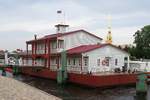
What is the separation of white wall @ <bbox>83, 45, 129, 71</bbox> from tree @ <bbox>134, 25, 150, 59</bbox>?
29.3 m

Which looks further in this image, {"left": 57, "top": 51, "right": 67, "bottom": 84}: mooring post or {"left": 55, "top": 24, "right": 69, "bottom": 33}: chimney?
{"left": 55, "top": 24, "right": 69, "bottom": 33}: chimney

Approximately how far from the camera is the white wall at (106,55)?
40250 mm

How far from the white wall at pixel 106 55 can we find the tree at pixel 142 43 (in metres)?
29.3

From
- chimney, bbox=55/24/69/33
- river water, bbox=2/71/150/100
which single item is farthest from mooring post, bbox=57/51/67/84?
chimney, bbox=55/24/69/33

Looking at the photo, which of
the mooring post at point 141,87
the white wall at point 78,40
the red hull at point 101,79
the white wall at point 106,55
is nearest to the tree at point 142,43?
the white wall at point 78,40

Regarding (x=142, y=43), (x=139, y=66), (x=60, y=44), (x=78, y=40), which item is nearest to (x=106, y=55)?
(x=139, y=66)

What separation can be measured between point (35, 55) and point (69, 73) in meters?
15.9

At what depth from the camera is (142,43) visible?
72.6 meters

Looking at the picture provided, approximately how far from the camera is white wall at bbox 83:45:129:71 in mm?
40250

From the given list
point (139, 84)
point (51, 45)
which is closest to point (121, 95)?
point (139, 84)

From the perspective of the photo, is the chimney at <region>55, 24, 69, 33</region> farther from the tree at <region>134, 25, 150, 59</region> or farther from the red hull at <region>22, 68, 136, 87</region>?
the tree at <region>134, 25, 150, 59</region>

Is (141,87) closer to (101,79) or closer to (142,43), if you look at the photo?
(101,79)

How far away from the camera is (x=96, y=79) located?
Result: 113ft

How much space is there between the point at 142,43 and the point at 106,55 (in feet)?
109
